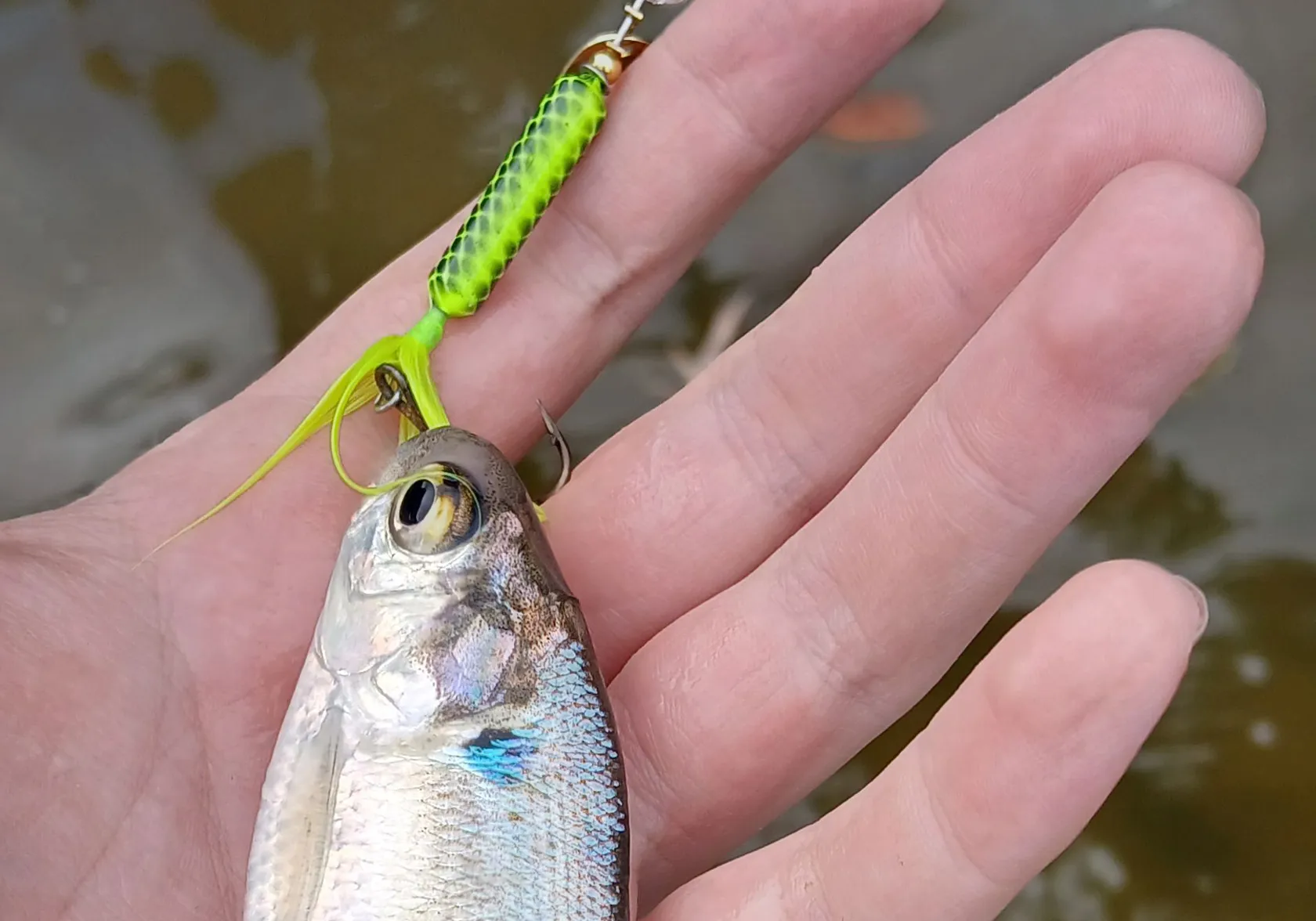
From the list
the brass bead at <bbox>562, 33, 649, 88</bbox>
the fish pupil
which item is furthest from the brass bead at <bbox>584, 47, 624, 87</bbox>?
the fish pupil

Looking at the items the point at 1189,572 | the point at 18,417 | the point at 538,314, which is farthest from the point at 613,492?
the point at 18,417

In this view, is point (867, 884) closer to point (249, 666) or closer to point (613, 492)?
point (613, 492)

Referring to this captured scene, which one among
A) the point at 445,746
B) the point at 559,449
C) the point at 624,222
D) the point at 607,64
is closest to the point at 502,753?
the point at 445,746

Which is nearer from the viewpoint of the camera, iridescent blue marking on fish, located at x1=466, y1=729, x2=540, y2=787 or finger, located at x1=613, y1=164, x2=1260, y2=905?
finger, located at x1=613, y1=164, x2=1260, y2=905

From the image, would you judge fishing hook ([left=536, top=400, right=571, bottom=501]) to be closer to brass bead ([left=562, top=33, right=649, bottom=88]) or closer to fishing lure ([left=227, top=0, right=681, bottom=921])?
fishing lure ([left=227, top=0, right=681, bottom=921])

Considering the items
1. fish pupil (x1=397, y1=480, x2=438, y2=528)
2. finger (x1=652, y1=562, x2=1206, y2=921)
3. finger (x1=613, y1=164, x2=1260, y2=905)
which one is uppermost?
fish pupil (x1=397, y1=480, x2=438, y2=528)

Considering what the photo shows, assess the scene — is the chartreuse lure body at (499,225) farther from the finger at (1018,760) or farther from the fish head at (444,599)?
the finger at (1018,760)

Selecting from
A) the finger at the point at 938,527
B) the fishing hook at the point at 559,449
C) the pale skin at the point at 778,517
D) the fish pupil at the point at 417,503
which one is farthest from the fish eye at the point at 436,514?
the finger at the point at 938,527
